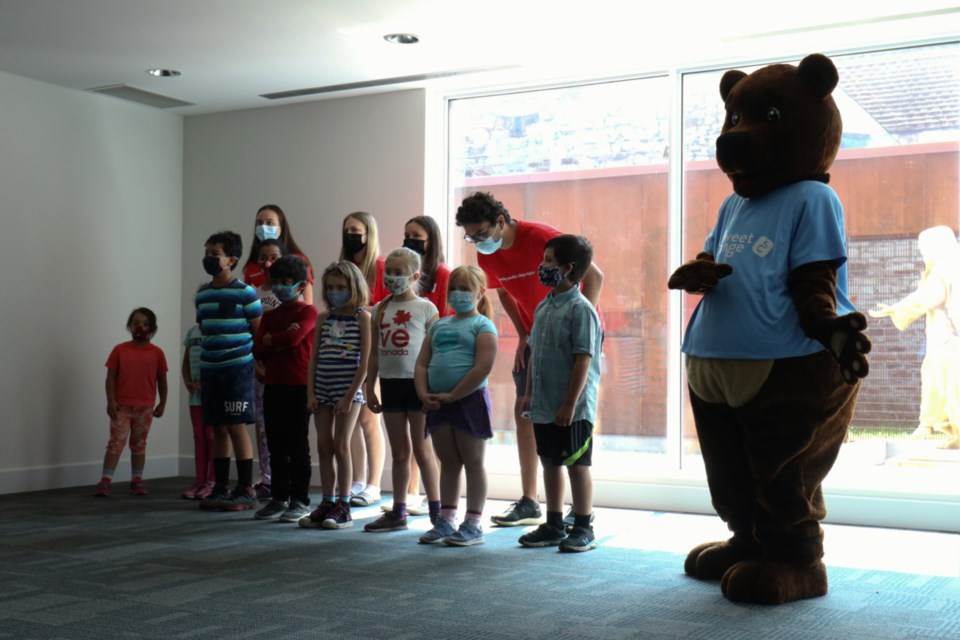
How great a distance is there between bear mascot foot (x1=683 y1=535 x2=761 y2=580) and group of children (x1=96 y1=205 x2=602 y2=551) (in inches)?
24.3

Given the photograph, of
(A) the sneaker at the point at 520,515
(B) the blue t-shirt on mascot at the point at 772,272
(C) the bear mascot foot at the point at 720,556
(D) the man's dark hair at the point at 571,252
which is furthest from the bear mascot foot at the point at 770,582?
(A) the sneaker at the point at 520,515

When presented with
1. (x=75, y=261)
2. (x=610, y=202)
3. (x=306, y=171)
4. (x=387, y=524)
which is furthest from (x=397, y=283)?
(x=75, y=261)

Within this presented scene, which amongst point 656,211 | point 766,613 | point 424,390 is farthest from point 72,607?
point 656,211

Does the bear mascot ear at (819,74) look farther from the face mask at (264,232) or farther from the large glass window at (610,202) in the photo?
the face mask at (264,232)

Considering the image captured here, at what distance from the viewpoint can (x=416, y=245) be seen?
497cm

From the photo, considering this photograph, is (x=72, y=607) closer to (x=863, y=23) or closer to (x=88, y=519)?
(x=88, y=519)

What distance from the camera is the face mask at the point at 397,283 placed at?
175 inches

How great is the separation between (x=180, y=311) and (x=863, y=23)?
4432mm

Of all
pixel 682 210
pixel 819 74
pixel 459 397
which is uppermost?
pixel 819 74

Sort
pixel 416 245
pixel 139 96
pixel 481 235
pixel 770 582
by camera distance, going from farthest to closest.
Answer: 1. pixel 139 96
2. pixel 416 245
3. pixel 481 235
4. pixel 770 582

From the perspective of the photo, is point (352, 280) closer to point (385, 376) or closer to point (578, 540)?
point (385, 376)

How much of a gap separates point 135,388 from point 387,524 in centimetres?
220

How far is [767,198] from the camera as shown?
3271 mm

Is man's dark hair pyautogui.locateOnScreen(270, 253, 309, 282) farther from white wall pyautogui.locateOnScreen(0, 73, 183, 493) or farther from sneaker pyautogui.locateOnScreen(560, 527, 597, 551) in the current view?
white wall pyautogui.locateOnScreen(0, 73, 183, 493)
